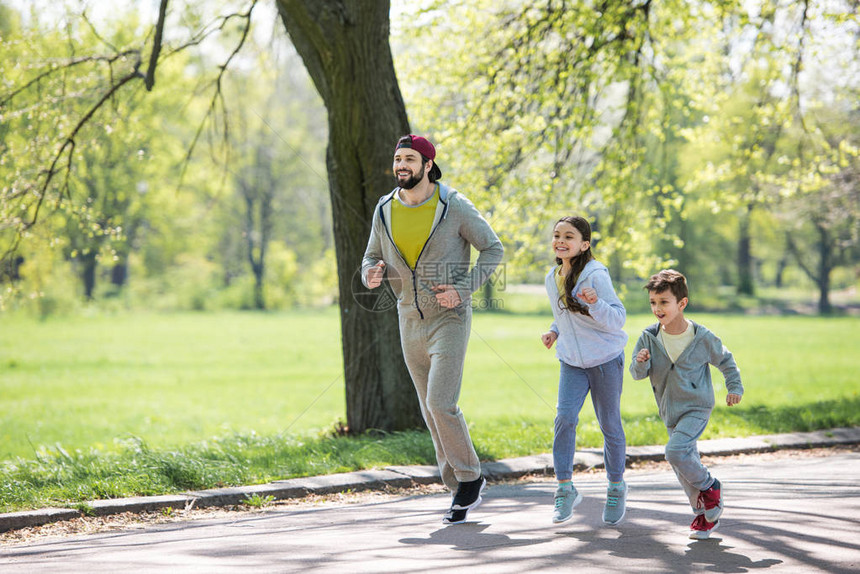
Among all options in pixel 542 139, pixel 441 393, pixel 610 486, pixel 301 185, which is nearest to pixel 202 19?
pixel 542 139

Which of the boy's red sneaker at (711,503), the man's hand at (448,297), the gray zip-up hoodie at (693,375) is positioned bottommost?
the boy's red sneaker at (711,503)

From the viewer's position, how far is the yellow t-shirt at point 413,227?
502 cm

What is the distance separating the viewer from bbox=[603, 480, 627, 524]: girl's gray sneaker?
15.3 feet

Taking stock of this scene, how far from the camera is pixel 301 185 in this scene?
61656 millimetres

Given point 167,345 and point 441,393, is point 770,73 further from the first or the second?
point 167,345

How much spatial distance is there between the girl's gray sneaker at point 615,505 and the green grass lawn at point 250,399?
249 cm

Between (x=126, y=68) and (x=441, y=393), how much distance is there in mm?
6956

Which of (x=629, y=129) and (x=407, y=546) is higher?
(x=629, y=129)

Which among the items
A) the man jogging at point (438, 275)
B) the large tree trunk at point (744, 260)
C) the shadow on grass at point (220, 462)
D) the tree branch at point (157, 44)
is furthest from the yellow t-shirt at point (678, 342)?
the large tree trunk at point (744, 260)

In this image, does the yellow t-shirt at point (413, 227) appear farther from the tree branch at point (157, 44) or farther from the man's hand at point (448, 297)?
the tree branch at point (157, 44)

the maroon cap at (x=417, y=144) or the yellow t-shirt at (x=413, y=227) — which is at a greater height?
the maroon cap at (x=417, y=144)

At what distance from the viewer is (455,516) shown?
16.1 feet

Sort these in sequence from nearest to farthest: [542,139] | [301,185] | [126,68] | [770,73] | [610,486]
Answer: [610,486] < [126,68] < [542,139] < [770,73] < [301,185]

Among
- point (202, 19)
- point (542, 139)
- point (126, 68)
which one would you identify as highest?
point (202, 19)
